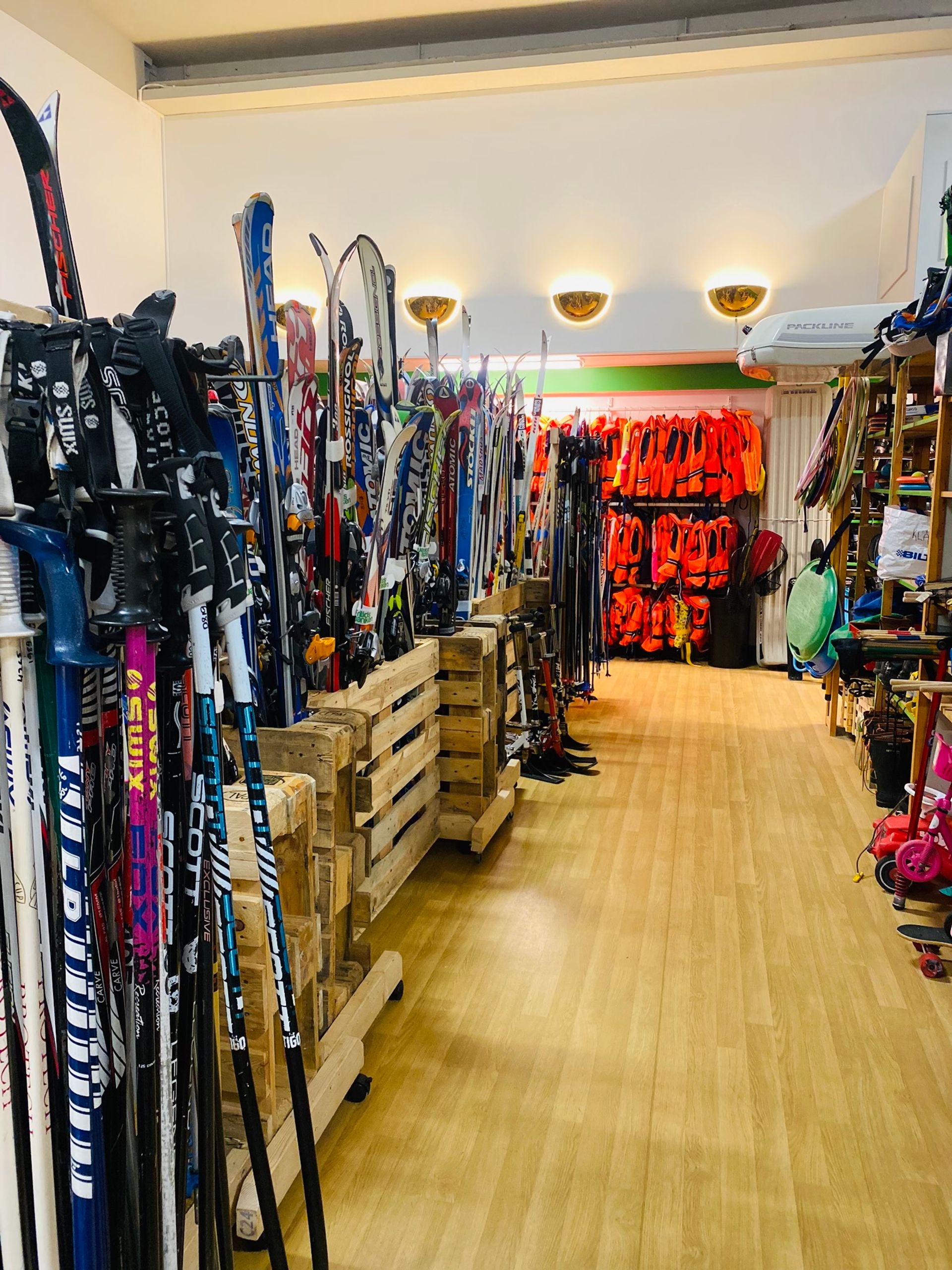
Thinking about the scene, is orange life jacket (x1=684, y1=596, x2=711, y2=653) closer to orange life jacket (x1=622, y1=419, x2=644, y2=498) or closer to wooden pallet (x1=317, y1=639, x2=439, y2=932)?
orange life jacket (x1=622, y1=419, x2=644, y2=498)

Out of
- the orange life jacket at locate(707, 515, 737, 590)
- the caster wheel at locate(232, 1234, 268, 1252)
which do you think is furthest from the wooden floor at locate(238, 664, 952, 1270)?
the orange life jacket at locate(707, 515, 737, 590)

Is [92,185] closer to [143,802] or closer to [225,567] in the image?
[225,567]

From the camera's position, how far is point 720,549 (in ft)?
26.4

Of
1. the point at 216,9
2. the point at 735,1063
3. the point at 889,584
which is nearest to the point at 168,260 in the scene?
the point at 216,9

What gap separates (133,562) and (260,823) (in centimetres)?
44

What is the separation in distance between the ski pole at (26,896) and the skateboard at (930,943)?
2513mm

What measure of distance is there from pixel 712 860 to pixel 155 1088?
9.19 ft

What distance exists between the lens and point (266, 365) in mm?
2012

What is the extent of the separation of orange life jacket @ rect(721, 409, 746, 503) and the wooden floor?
451 cm

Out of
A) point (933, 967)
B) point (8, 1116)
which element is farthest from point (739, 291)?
point (8, 1116)

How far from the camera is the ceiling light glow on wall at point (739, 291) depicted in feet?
20.5

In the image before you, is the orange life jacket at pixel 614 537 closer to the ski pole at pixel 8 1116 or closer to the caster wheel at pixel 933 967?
the caster wheel at pixel 933 967

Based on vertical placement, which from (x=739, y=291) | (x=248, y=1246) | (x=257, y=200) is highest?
(x=739, y=291)

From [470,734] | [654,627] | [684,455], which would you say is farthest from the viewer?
[654,627]
